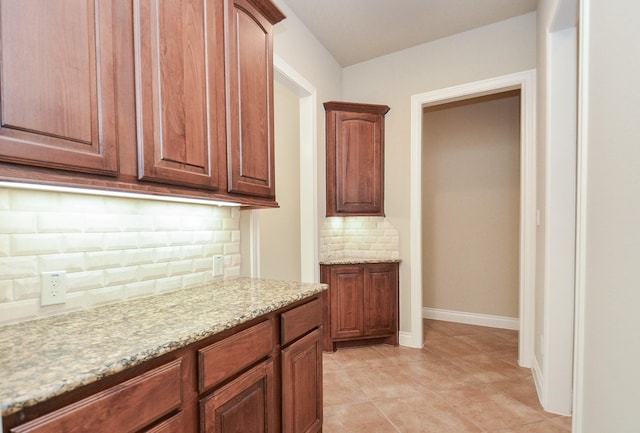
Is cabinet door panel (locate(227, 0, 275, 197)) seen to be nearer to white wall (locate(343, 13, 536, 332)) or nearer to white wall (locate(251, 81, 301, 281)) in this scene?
white wall (locate(251, 81, 301, 281))

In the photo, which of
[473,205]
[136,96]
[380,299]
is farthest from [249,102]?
[473,205]

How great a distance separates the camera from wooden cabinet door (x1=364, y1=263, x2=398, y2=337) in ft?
10.1

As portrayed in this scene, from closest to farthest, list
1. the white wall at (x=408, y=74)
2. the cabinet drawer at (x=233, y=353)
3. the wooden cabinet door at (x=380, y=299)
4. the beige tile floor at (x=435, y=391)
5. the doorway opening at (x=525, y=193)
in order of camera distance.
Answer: the cabinet drawer at (x=233, y=353)
the beige tile floor at (x=435, y=391)
the doorway opening at (x=525, y=193)
the white wall at (x=408, y=74)
the wooden cabinet door at (x=380, y=299)

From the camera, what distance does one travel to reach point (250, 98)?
65.4 inches

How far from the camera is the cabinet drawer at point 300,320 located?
54.7 inches

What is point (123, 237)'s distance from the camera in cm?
133

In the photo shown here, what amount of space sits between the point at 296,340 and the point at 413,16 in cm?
282

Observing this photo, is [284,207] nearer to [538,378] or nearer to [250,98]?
[250,98]

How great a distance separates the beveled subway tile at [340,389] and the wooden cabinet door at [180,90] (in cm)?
177

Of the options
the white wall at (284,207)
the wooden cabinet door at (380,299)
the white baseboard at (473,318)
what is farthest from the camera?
the white baseboard at (473,318)

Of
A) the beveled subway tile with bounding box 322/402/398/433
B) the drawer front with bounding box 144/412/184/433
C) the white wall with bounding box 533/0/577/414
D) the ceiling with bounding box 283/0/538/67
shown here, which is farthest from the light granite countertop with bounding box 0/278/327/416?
the ceiling with bounding box 283/0/538/67

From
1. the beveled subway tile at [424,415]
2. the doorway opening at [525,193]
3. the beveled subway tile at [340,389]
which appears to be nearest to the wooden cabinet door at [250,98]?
the beveled subway tile at [340,389]

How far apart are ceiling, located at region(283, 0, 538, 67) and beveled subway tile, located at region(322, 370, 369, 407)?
3082 millimetres

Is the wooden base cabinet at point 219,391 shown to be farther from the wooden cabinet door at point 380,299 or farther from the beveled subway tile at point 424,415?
the wooden cabinet door at point 380,299
